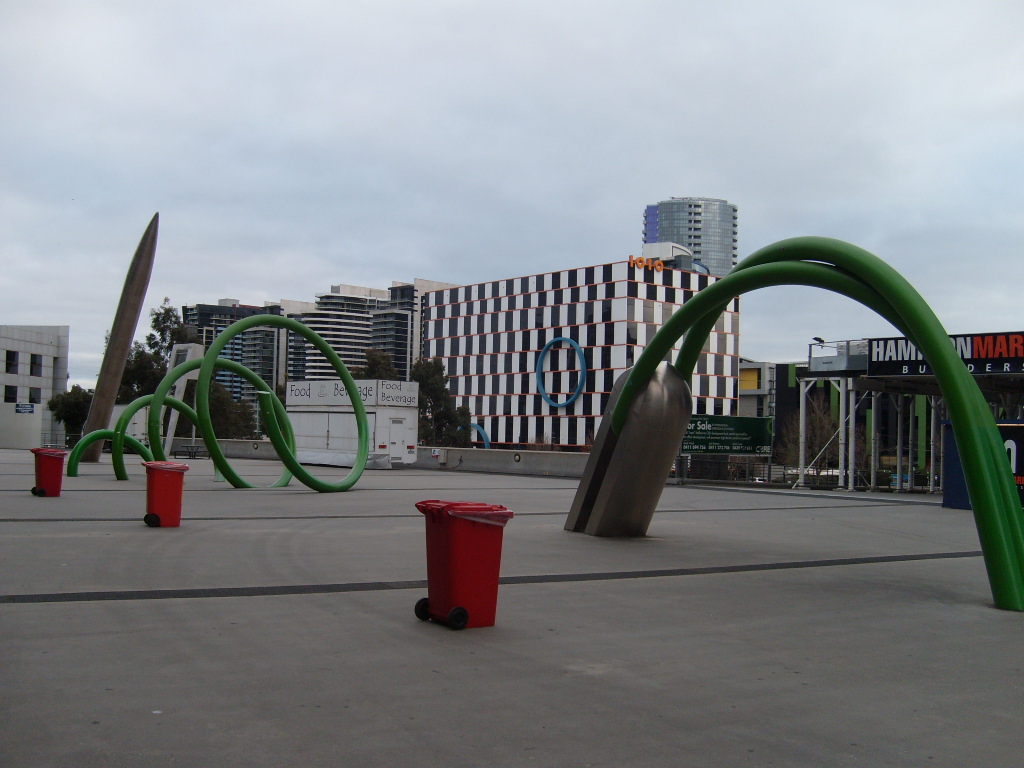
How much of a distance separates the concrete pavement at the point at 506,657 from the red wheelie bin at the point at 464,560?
0.17 metres

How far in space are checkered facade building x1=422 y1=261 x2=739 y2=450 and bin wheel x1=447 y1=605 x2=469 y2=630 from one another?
7440cm

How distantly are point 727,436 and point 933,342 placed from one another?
20980 mm

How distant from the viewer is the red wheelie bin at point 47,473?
17.9 metres

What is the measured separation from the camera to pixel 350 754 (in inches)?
167

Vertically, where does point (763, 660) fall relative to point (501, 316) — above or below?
below

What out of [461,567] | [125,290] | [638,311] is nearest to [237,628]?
[461,567]

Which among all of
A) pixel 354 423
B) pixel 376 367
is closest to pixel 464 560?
pixel 354 423

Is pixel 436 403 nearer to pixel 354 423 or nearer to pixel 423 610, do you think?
pixel 354 423

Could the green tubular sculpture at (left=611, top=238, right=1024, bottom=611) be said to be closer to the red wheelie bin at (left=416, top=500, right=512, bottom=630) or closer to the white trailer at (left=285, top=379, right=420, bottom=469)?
the red wheelie bin at (left=416, top=500, right=512, bottom=630)

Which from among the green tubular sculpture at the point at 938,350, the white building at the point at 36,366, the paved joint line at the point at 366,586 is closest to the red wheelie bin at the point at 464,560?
the paved joint line at the point at 366,586

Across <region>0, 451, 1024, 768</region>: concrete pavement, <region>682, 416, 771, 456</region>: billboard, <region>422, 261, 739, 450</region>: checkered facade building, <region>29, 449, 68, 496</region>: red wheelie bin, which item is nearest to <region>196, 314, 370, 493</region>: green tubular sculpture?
<region>29, 449, 68, 496</region>: red wheelie bin

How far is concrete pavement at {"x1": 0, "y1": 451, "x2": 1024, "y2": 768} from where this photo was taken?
4457mm

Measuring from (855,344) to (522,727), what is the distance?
91.8 feet

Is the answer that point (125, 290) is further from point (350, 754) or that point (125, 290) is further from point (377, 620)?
point (350, 754)
